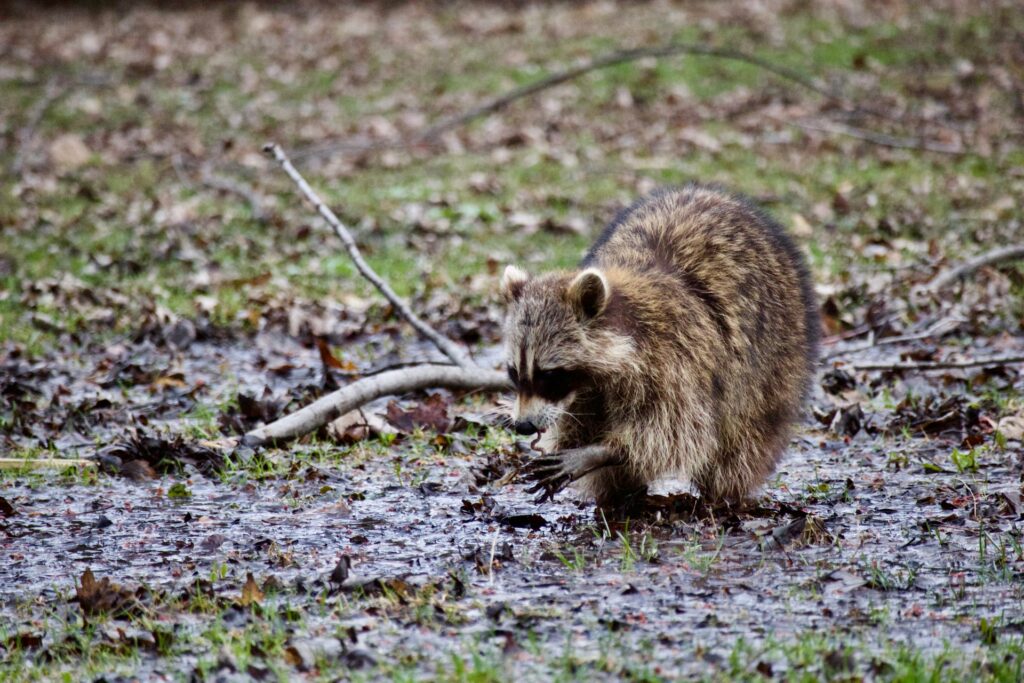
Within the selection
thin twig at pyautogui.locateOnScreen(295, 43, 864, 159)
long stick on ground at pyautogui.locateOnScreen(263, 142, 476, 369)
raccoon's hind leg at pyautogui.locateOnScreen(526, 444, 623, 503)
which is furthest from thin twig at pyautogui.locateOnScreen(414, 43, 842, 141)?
raccoon's hind leg at pyautogui.locateOnScreen(526, 444, 623, 503)

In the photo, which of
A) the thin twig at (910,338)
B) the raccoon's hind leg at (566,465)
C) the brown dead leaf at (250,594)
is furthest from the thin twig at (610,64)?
the brown dead leaf at (250,594)

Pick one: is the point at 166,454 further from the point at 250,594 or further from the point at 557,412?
the point at 557,412

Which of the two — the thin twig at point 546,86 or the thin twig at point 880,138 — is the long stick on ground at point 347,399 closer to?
the thin twig at point 546,86

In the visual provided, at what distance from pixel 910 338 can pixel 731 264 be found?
2.08m

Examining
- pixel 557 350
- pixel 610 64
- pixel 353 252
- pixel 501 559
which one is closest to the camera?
pixel 501 559

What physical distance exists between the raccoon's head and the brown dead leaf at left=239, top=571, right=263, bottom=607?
1033 mm

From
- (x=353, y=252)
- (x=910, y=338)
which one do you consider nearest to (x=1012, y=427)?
(x=910, y=338)

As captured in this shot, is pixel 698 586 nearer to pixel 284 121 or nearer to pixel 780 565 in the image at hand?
pixel 780 565

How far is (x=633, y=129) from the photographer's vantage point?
14.7 metres

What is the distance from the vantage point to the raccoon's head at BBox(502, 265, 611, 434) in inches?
164

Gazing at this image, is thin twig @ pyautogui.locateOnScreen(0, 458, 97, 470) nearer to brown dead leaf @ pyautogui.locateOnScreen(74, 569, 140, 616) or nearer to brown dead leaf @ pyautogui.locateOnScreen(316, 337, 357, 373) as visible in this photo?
brown dead leaf @ pyautogui.locateOnScreen(74, 569, 140, 616)

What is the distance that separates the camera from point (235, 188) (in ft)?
39.7

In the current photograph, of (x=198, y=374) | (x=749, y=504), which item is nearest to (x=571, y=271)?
(x=749, y=504)

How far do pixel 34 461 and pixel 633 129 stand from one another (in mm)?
10634
